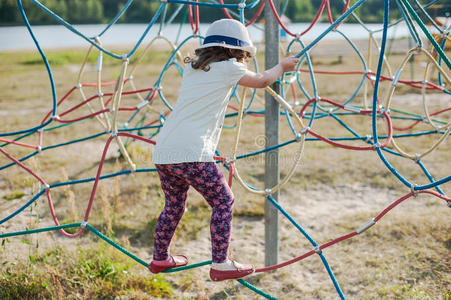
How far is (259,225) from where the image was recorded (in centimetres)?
332

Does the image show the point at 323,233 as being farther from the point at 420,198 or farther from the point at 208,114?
the point at 208,114

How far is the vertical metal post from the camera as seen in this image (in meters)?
2.40

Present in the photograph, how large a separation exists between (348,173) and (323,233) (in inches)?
47.4

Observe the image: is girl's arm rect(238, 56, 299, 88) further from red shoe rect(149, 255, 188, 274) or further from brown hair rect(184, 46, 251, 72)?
red shoe rect(149, 255, 188, 274)

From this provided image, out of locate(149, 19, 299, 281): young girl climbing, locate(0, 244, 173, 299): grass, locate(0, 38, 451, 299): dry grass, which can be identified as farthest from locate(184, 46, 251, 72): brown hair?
locate(0, 244, 173, 299): grass

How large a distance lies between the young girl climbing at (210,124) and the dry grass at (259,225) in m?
0.59

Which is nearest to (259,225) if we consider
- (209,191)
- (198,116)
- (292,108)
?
(292,108)

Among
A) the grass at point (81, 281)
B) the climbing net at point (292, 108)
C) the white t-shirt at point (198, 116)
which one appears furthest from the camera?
the grass at point (81, 281)

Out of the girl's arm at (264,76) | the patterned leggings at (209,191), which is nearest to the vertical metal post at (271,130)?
the girl's arm at (264,76)

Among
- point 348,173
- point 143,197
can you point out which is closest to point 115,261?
point 143,197

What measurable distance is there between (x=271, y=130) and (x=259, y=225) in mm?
1037

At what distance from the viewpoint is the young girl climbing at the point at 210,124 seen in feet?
5.80

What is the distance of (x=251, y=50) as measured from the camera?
6.01ft

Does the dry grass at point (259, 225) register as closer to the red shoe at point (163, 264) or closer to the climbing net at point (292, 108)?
the climbing net at point (292, 108)
